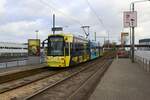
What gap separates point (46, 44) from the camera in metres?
31.7

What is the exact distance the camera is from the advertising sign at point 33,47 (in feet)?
123

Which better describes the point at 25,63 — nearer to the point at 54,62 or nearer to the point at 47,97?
the point at 54,62

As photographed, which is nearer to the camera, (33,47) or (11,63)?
(11,63)

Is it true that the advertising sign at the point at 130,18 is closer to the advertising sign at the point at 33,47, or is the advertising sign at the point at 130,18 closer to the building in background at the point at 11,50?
the advertising sign at the point at 33,47

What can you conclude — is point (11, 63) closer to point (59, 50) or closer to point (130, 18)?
point (59, 50)

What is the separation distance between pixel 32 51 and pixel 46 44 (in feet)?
21.6

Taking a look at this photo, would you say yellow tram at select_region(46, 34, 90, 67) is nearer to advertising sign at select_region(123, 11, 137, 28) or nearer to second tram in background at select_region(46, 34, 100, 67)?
second tram in background at select_region(46, 34, 100, 67)

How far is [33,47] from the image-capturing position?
3772 cm

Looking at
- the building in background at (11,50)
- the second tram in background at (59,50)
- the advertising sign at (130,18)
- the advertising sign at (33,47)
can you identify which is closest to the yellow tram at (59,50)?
the second tram in background at (59,50)

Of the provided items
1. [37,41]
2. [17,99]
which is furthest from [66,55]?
[17,99]

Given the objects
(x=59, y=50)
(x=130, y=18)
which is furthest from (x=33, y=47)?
(x=130, y=18)

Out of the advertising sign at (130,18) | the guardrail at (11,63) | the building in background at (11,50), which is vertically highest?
the advertising sign at (130,18)

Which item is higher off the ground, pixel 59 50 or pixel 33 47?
pixel 33 47

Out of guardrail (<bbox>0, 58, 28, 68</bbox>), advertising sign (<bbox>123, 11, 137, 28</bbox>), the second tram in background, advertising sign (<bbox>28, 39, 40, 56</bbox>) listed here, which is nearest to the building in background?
advertising sign (<bbox>28, 39, 40, 56</bbox>)
